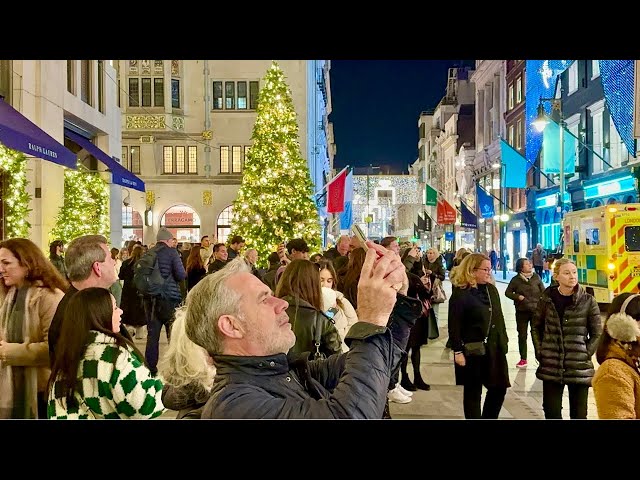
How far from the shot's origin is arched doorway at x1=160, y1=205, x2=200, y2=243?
136 ft

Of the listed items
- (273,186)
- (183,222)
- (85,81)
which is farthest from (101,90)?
(183,222)

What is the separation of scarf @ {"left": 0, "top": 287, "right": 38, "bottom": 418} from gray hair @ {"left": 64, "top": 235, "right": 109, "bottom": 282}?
1.64 feet

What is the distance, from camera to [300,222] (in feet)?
91.2

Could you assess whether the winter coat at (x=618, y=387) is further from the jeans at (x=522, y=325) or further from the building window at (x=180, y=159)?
the building window at (x=180, y=159)

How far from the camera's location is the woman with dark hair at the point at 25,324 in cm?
470

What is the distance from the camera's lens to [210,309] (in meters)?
2.50

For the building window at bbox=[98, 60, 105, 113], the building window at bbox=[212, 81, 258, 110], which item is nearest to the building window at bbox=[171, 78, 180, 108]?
the building window at bbox=[212, 81, 258, 110]

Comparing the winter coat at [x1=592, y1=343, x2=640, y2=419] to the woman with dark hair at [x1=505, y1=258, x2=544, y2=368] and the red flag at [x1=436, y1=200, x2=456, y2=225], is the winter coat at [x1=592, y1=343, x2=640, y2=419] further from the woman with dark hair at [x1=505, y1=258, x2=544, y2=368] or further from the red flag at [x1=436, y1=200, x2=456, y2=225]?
the red flag at [x1=436, y1=200, x2=456, y2=225]

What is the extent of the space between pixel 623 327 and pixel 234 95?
126 feet
